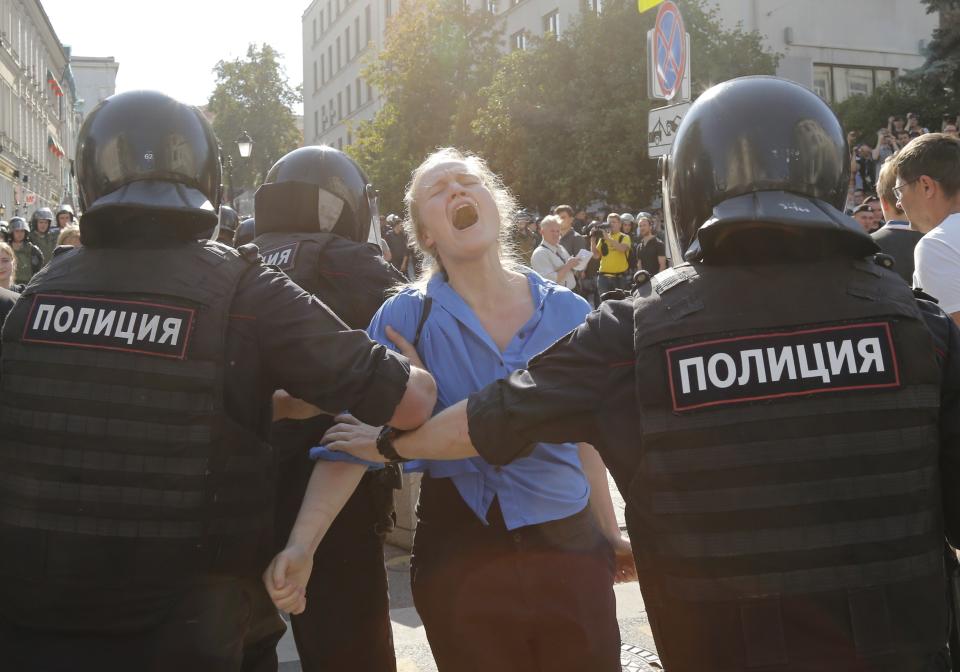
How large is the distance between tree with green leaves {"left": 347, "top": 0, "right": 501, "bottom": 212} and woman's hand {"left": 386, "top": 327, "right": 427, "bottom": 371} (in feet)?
98.0

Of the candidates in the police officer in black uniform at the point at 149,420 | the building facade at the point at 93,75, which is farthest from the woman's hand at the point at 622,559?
the building facade at the point at 93,75

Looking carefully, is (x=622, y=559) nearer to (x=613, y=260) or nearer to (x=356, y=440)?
(x=356, y=440)

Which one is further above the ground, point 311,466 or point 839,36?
point 839,36

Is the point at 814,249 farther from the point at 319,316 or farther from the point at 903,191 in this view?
the point at 903,191

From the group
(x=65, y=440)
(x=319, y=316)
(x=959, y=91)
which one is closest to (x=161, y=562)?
(x=65, y=440)

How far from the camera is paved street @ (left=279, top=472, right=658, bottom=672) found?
12.8ft

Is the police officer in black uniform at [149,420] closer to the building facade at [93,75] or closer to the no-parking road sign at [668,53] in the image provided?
the no-parking road sign at [668,53]

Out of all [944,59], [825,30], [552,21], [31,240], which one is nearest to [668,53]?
[31,240]

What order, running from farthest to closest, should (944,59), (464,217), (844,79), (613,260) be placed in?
(844,79)
(944,59)
(613,260)
(464,217)

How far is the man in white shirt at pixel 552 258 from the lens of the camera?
37.8 ft

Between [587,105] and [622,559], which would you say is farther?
[587,105]

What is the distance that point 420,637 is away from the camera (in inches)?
165

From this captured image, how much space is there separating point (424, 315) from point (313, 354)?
653 millimetres

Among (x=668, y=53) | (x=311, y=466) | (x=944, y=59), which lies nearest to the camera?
(x=311, y=466)
